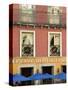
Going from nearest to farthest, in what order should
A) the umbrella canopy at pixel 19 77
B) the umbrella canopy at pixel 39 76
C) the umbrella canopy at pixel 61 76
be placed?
the umbrella canopy at pixel 19 77 → the umbrella canopy at pixel 39 76 → the umbrella canopy at pixel 61 76

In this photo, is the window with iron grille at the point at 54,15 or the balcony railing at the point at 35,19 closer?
the balcony railing at the point at 35,19

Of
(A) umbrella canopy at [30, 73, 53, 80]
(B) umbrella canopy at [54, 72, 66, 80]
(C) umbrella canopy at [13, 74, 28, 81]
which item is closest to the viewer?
(C) umbrella canopy at [13, 74, 28, 81]

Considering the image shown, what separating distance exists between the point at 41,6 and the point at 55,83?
35.2 inches

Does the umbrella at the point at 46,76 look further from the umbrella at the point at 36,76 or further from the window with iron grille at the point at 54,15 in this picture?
the window with iron grille at the point at 54,15

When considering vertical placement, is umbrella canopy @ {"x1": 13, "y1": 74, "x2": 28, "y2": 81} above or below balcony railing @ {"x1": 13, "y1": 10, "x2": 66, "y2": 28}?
below

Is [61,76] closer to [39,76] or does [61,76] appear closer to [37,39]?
[39,76]

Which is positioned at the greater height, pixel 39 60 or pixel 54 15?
pixel 54 15

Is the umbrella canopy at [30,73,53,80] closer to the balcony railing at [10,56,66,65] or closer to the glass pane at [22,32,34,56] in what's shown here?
the balcony railing at [10,56,66,65]

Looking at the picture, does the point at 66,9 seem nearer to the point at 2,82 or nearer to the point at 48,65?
the point at 48,65

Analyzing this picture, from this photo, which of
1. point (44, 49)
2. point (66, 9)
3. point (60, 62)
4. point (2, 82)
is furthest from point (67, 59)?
point (2, 82)

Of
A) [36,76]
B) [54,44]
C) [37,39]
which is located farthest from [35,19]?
[36,76]

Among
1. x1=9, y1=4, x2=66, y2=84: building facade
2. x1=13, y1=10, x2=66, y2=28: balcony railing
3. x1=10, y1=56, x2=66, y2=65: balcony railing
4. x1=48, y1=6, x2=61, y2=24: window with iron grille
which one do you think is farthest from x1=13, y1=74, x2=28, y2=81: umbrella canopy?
x1=48, y1=6, x2=61, y2=24: window with iron grille

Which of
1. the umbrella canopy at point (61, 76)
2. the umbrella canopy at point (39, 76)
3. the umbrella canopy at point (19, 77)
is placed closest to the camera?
the umbrella canopy at point (19, 77)

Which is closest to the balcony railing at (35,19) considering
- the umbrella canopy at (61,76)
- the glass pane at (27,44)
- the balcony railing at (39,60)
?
the glass pane at (27,44)
